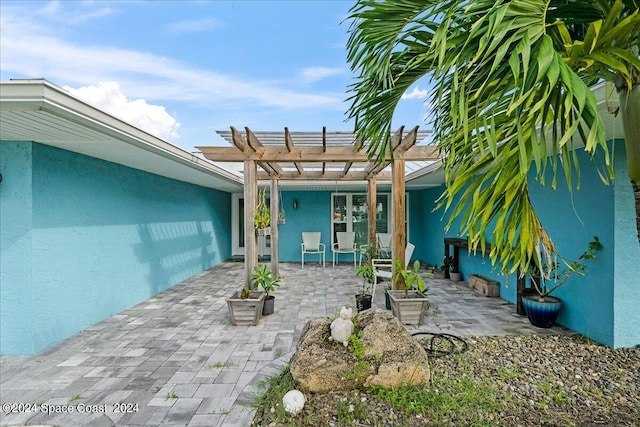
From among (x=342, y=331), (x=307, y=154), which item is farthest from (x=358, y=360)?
(x=307, y=154)

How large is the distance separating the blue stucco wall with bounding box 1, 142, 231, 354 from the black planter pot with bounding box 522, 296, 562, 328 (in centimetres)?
554

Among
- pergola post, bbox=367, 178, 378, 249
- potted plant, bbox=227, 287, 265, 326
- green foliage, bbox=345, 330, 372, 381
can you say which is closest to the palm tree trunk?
green foliage, bbox=345, 330, 372, 381

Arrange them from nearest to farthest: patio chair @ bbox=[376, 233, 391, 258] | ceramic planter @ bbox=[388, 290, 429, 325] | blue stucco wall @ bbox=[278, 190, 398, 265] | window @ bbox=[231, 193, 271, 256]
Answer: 1. ceramic planter @ bbox=[388, 290, 429, 325]
2. patio chair @ bbox=[376, 233, 391, 258]
3. blue stucco wall @ bbox=[278, 190, 398, 265]
4. window @ bbox=[231, 193, 271, 256]

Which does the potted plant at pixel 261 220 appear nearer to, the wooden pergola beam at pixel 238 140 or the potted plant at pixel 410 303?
the wooden pergola beam at pixel 238 140

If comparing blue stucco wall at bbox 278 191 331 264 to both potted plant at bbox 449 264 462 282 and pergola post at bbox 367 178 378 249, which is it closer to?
pergola post at bbox 367 178 378 249

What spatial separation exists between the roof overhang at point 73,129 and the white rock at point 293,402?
261 centimetres

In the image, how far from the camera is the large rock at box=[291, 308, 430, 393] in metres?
2.43

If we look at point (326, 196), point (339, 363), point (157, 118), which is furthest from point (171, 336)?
point (157, 118)

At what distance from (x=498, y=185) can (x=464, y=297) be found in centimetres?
446

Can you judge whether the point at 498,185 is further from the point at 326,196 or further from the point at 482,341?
the point at 326,196

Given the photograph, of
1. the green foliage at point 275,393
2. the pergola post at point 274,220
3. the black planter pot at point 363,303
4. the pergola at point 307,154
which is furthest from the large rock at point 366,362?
the pergola post at point 274,220

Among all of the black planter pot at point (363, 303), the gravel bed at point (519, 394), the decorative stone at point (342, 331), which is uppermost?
the decorative stone at point (342, 331)

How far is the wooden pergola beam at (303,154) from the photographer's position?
4391mm

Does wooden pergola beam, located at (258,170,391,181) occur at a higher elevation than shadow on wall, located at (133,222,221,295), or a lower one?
higher
